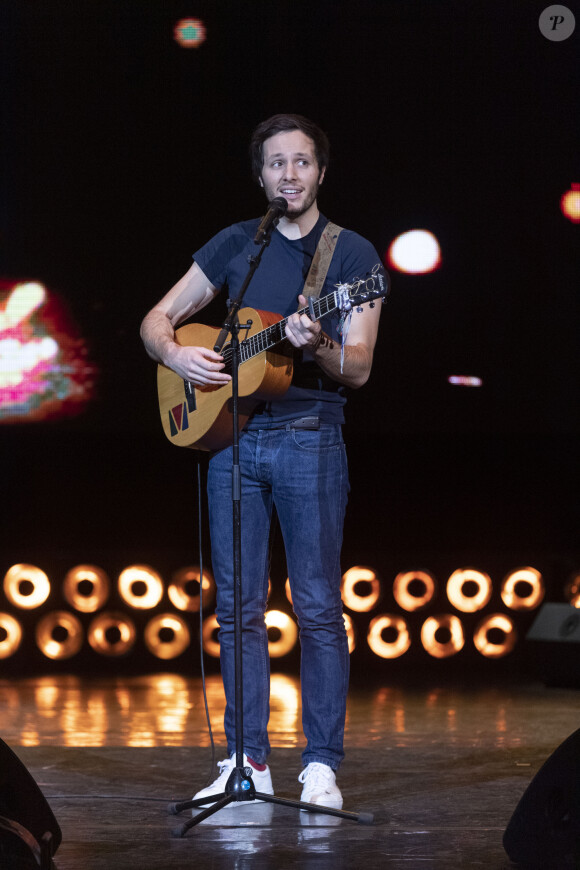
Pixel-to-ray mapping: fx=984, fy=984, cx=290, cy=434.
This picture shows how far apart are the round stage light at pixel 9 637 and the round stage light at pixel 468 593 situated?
6.48ft

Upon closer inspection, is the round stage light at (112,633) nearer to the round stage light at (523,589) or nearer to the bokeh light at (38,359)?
the bokeh light at (38,359)

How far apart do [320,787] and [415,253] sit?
3108 millimetres

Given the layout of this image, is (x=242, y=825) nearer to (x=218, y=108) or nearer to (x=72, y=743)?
(x=72, y=743)

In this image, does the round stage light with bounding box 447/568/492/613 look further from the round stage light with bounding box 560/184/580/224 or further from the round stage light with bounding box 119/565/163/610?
the round stage light with bounding box 560/184/580/224

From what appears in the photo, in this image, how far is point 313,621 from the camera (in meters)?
2.27

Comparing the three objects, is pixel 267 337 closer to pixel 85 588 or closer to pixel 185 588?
pixel 185 588

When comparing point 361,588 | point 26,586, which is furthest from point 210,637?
point 26,586

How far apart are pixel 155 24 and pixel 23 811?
3.79 m

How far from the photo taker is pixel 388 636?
4484mm

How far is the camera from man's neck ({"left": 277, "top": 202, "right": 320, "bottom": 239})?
235 centimetres

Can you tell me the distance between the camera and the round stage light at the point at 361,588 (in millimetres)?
4484

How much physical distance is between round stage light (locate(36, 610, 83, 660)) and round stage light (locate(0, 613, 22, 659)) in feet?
0.30

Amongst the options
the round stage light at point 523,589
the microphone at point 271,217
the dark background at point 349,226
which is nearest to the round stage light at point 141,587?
the dark background at point 349,226

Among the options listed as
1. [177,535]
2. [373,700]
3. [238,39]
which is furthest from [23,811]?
[238,39]
